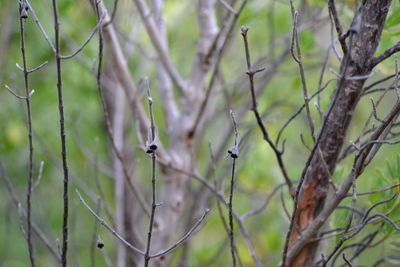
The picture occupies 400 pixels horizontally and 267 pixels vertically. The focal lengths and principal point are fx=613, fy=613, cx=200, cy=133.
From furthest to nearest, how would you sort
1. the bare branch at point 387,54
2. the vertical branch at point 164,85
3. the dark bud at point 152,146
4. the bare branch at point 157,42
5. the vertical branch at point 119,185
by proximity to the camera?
the vertical branch at point 119,185, the vertical branch at point 164,85, the bare branch at point 157,42, the bare branch at point 387,54, the dark bud at point 152,146

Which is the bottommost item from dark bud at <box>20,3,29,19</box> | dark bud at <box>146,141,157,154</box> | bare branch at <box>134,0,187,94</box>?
dark bud at <box>146,141,157,154</box>

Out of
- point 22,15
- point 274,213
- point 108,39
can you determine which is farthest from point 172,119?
point 274,213

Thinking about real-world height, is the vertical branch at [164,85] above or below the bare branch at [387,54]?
above

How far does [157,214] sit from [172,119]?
340 millimetres

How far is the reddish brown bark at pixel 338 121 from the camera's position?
131 centimetres

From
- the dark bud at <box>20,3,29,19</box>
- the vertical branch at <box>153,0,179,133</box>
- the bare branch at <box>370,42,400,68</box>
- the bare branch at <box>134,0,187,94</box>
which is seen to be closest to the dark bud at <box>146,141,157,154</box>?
the dark bud at <box>20,3,29,19</box>

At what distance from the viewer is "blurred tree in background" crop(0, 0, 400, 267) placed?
1313 millimetres

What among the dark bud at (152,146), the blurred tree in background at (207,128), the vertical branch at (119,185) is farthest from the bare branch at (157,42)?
the dark bud at (152,146)

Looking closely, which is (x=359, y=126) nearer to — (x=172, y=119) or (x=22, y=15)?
(x=172, y=119)

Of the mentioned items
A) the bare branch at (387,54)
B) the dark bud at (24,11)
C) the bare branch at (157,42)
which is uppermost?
the bare branch at (157,42)

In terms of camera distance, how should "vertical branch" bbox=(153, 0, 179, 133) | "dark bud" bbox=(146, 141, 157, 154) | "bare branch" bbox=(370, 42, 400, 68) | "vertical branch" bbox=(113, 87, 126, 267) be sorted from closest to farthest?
Answer: "dark bud" bbox=(146, 141, 157, 154) < "bare branch" bbox=(370, 42, 400, 68) < "vertical branch" bbox=(153, 0, 179, 133) < "vertical branch" bbox=(113, 87, 126, 267)

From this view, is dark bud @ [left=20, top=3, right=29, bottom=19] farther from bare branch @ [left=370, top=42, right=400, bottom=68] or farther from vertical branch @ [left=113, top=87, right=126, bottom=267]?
vertical branch @ [left=113, top=87, right=126, bottom=267]

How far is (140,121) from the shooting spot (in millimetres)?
1954

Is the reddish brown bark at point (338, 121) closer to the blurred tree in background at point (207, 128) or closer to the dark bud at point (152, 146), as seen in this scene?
the blurred tree in background at point (207, 128)
